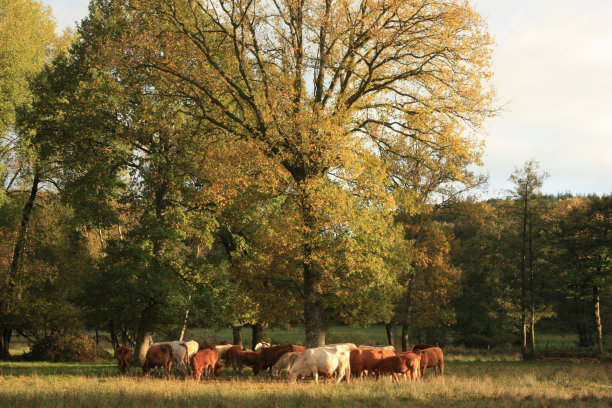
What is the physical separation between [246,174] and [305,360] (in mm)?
6784

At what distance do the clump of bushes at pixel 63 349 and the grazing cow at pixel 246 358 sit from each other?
11.5 metres

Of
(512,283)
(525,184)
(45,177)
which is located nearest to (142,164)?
(45,177)

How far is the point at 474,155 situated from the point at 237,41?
9695mm

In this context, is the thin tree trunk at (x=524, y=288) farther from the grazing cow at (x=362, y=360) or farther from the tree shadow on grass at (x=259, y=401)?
the tree shadow on grass at (x=259, y=401)

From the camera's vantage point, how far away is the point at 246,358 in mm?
21641

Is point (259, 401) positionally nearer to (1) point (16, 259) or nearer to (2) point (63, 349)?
(2) point (63, 349)

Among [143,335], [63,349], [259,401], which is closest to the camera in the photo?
[259,401]

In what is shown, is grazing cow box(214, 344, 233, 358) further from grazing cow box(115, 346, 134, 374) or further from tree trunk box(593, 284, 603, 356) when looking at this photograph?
tree trunk box(593, 284, 603, 356)

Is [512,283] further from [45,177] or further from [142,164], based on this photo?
[45,177]

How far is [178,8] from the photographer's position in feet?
65.0

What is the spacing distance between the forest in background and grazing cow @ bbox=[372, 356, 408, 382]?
267 centimetres

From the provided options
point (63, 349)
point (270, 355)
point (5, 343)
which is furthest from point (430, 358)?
point (5, 343)

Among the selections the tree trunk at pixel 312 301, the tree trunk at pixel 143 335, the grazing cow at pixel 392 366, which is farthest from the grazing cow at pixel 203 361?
the tree trunk at pixel 143 335

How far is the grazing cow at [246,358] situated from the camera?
69.6 feet
